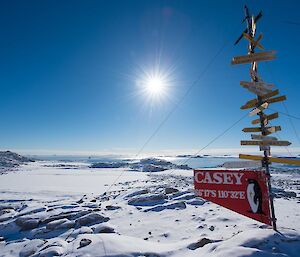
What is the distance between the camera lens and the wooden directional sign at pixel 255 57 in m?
8.17

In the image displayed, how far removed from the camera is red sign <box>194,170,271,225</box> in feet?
25.0

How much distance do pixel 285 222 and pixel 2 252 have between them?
12.4m

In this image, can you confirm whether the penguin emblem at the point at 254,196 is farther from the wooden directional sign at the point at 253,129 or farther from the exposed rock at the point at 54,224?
the exposed rock at the point at 54,224

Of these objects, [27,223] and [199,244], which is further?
[27,223]

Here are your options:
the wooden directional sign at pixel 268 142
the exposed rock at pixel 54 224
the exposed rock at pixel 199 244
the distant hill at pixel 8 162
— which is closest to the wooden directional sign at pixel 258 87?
the wooden directional sign at pixel 268 142

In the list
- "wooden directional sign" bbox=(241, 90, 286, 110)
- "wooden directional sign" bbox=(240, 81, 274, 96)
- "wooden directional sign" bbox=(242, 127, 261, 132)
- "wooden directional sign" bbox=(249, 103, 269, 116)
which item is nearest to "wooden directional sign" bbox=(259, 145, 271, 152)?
"wooden directional sign" bbox=(242, 127, 261, 132)

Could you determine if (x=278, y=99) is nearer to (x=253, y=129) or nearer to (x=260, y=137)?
(x=253, y=129)

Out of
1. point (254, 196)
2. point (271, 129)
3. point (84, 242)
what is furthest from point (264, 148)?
point (84, 242)

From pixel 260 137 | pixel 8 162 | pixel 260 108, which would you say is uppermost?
pixel 260 108

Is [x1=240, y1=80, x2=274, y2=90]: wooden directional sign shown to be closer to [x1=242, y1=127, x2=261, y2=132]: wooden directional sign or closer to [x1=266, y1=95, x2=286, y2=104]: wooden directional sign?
[x1=266, y1=95, x2=286, y2=104]: wooden directional sign

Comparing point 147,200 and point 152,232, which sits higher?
point 147,200

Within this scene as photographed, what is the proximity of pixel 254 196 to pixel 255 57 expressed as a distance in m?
4.55

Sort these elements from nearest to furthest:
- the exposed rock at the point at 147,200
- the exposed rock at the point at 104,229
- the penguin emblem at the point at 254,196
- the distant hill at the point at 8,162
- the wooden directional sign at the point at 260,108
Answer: the penguin emblem at the point at 254,196 → the wooden directional sign at the point at 260,108 → the exposed rock at the point at 104,229 → the exposed rock at the point at 147,200 → the distant hill at the point at 8,162

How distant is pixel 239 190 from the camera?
304 inches
